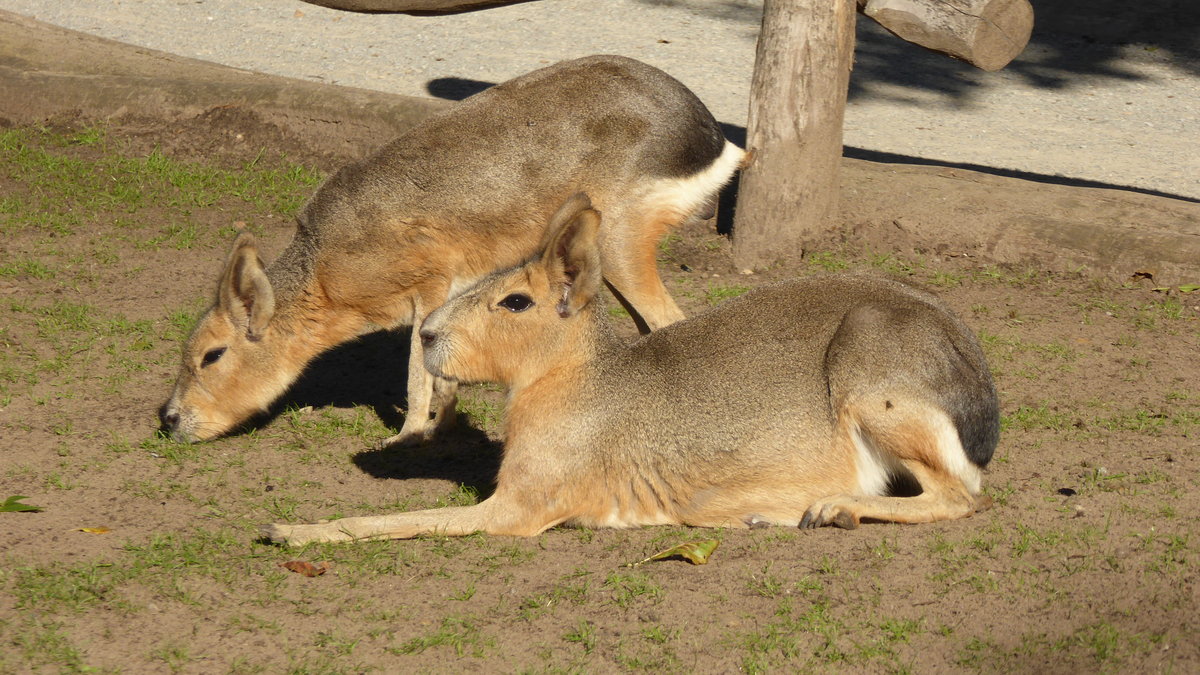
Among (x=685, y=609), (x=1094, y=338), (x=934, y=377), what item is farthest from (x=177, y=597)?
(x=1094, y=338)

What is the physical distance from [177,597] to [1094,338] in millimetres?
4203

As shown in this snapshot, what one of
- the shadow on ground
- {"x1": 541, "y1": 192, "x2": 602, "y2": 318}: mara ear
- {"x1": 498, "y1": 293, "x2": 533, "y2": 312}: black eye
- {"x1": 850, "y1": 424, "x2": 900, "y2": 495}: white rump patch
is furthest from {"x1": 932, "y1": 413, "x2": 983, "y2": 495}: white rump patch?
the shadow on ground

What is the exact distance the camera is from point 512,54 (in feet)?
35.3

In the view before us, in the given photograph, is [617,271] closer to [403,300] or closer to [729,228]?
[403,300]

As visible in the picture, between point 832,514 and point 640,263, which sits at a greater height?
point 640,263

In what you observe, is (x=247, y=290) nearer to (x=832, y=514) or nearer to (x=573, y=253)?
(x=573, y=253)

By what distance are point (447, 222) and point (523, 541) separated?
1689 millimetres

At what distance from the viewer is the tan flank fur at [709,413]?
3.90 m

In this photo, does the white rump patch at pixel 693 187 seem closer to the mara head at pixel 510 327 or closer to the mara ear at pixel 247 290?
the mara head at pixel 510 327

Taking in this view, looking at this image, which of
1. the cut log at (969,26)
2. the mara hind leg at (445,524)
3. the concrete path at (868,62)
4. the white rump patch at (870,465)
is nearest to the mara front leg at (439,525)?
the mara hind leg at (445,524)

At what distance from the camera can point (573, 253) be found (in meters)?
3.88

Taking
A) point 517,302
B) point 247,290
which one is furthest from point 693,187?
point 247,290

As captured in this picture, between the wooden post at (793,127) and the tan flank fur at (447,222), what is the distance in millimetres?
1065

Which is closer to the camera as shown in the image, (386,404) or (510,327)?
(510,327)
